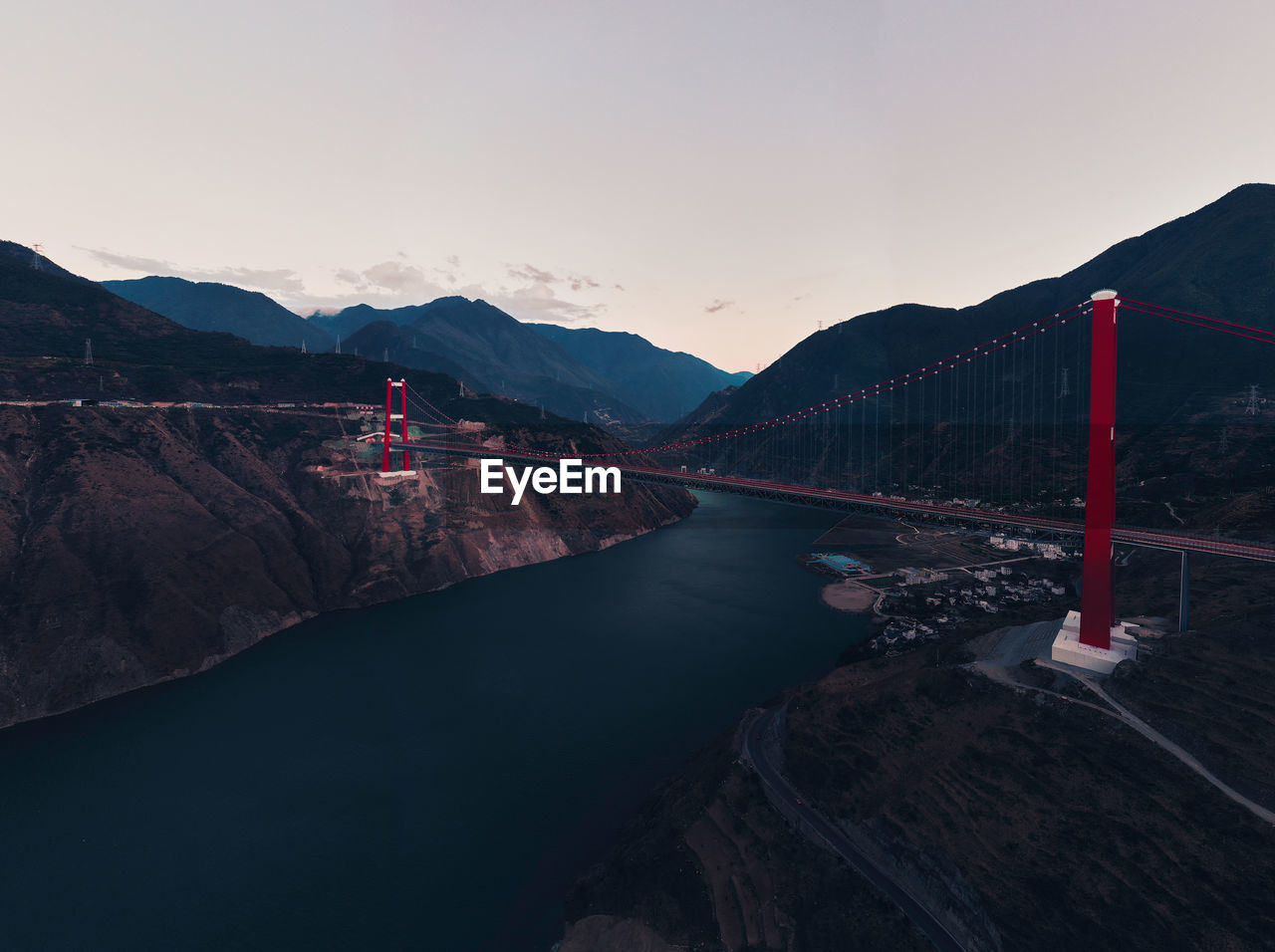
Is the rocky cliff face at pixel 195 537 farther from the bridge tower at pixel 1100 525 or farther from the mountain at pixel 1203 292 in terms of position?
the mountain at pixel 1203 292

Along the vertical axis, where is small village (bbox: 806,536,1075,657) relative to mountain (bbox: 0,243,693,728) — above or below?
below

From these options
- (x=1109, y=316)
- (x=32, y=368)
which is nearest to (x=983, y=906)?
(x=1109, y=316)

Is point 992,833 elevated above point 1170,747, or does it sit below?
below

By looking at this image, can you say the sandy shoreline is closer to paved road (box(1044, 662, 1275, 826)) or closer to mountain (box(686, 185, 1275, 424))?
paved road (box(1044, 662, 1275, 826))

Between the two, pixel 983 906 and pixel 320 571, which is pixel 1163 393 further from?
pixel 320 571

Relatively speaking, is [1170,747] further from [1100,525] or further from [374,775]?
[374,775]

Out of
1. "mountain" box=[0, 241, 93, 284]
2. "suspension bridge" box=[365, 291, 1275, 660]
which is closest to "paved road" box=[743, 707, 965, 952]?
"suspension bridge" box=[365, 291, 1275, 660]

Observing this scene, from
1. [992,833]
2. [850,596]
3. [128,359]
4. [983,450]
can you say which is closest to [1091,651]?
[992,833]
